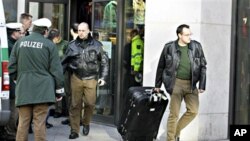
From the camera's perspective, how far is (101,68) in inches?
374

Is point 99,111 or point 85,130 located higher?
point 99,111

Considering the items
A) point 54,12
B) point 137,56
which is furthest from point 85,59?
point 54,12

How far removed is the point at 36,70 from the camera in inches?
296

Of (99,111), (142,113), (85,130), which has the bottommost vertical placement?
(85,130)

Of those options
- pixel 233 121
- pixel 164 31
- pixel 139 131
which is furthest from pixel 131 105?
pixel 233 121

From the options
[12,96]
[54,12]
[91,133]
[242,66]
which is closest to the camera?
[12,96]

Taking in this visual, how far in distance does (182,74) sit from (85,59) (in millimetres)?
1857

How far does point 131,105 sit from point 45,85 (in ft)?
4.34

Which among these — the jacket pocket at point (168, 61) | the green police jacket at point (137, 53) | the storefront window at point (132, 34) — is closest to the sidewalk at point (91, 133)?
the storefront window at point (132, 34)

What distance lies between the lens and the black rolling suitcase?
26.2 ft

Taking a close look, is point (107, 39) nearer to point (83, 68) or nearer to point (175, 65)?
point (83, 68)

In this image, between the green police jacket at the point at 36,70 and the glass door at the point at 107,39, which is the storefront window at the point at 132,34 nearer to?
the glass door at the point at 107,39

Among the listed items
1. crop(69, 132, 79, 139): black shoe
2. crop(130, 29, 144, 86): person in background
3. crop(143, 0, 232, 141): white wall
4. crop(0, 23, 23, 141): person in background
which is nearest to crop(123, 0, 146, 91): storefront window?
crop(130, 29, 144, 86): person in background

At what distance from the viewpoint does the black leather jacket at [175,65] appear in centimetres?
830
